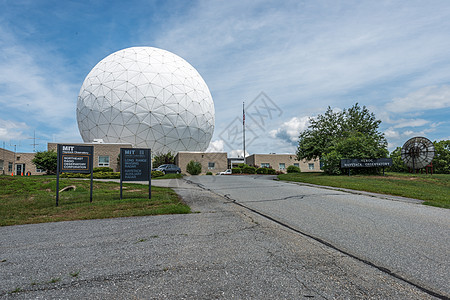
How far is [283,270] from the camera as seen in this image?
369cm

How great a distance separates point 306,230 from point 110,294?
4062mm

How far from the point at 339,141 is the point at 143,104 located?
2856 cm

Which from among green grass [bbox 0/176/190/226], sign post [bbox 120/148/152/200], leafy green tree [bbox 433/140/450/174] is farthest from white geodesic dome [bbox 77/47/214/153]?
leafy green tree [bbox 433/140/450/174]

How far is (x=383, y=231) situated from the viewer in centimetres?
582

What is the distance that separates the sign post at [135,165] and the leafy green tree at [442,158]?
4307 cm

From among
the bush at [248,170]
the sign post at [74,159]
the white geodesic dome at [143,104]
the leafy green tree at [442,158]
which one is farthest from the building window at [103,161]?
the leafy green tree at [442,158]

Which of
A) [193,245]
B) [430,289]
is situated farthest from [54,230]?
[430,289]

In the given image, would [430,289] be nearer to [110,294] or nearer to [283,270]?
[283,270]

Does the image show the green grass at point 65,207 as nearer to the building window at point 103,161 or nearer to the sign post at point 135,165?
the sign post at point 135,165

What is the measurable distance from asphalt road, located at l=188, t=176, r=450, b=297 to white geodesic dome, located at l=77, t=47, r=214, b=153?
3684 centimetres

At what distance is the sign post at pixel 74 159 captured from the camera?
10.7 metres

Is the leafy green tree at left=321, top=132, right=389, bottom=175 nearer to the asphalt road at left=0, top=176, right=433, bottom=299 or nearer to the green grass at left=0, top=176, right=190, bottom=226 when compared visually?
the green grass at left=0, top=176, right=190, bottom=226

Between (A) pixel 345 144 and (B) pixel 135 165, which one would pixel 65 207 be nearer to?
(B) pixel 135 165

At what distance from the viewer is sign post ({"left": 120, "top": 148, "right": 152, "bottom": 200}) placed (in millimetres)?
11562
